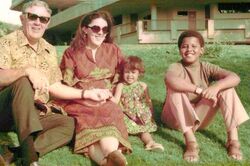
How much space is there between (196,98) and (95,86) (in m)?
1.08

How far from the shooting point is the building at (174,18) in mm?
28938

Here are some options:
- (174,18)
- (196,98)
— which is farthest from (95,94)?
(174,18)

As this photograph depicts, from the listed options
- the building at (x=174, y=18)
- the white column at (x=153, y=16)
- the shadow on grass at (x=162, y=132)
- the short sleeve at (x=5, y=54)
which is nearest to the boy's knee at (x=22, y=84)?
the short sleeve at (x=5, y=54)

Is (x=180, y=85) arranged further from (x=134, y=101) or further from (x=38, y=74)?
(x=38, y=74)

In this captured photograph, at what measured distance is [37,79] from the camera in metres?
4.55

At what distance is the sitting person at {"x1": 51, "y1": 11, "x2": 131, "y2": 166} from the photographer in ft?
16.4

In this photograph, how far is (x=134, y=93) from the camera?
5891 mm

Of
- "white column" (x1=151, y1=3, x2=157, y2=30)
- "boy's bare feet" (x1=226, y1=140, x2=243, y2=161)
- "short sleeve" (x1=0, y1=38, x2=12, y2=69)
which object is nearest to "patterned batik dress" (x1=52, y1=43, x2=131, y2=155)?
"short sleeve" (x1=0, y1=38, x2=12, y2=69)

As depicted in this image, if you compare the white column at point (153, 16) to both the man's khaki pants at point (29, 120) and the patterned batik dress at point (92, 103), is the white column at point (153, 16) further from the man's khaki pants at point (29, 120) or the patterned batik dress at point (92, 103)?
the man's khaki pants at point (29, 120)

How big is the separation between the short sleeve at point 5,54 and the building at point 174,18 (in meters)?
22.0

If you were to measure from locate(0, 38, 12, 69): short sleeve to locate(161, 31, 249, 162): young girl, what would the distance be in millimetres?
1597

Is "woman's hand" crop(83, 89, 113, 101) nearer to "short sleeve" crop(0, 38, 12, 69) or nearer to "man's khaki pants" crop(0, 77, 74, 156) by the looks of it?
"man's khaki pants" crop(0, 77, 74, 156)

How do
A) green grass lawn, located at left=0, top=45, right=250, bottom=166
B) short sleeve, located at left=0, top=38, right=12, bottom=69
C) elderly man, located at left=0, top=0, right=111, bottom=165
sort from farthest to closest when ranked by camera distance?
green grass lawn, located at left=0, top=45, right=250, bottom=166 → short sleeve, located at left=0, top=38, right=12, bottom=69 → elderly man, located at left=0, top=0, right=111, bottom=165

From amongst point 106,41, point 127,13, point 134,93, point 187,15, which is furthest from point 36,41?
point 127,13
